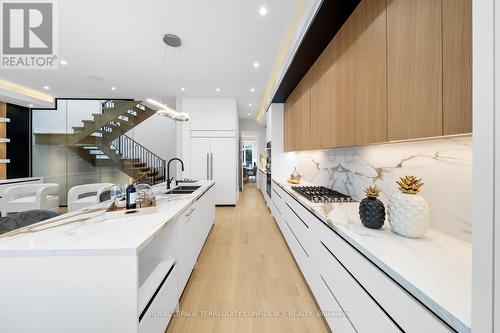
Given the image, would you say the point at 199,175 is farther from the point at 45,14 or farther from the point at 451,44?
the point at 451,44

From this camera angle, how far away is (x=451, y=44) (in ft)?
2.62

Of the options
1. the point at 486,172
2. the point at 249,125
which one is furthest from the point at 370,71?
the point at 249,125

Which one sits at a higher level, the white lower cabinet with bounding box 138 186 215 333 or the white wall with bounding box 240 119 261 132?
the white wall with bounding box 240 119 261 132

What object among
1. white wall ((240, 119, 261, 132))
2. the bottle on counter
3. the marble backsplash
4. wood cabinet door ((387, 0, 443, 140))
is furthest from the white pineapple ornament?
white wall ((240, 119, 261, 132))

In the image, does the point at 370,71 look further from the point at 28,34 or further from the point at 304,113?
the point at 28,34

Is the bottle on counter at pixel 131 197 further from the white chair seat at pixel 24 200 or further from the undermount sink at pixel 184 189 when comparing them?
the white chair seat at pixel 24 200

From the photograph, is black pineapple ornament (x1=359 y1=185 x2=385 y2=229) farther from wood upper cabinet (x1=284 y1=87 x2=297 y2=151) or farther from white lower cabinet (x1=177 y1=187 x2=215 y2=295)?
wood upper cabinet (x1=284 y1=87 x2=297 y2=151)

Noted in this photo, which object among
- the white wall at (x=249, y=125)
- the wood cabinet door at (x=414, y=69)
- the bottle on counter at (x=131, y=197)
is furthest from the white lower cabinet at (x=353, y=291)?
the white wall at (x=249, y=125)

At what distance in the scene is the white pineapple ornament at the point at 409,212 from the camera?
1.03 metres

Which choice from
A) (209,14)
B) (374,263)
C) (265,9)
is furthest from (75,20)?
(374,263)

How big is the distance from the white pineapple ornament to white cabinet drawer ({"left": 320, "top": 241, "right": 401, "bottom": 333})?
0.41 meters

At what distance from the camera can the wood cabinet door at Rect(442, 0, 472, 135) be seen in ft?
2.39

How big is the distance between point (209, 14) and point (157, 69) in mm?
1907

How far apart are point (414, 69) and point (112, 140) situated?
7.37 metres
